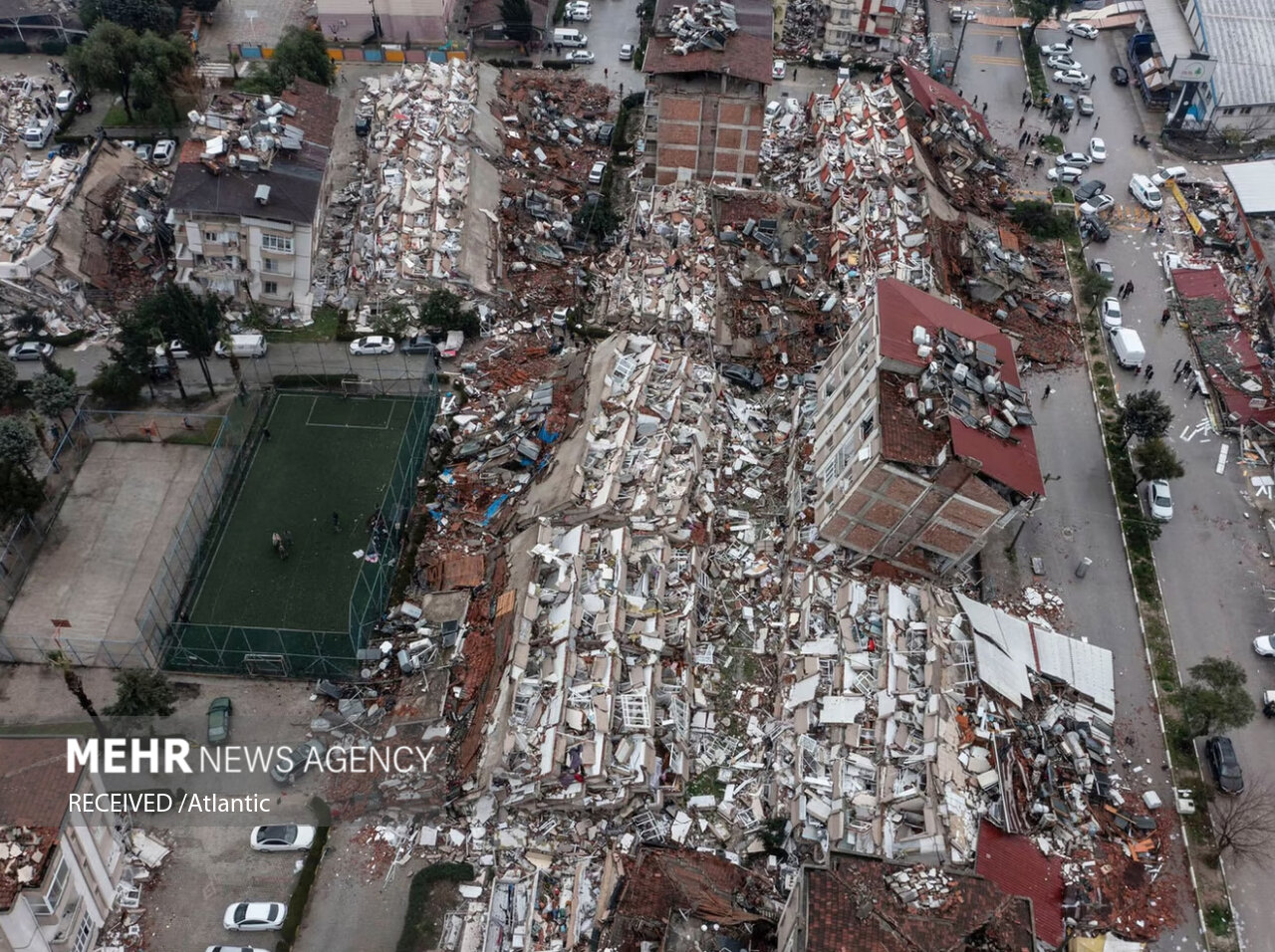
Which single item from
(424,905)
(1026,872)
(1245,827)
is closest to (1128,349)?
(1245,827)

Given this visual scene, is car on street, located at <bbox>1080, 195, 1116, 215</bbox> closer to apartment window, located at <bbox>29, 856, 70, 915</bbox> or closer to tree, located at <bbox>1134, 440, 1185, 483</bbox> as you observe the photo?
tree, located at <bbox>1134, 440, 1185, 483</bbox>

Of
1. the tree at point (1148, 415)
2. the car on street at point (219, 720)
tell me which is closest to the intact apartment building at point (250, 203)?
the car on street at point (219, 720)

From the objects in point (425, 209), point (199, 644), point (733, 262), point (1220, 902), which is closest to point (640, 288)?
point (733, 262)

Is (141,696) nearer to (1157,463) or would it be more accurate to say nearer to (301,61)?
(1157,463)

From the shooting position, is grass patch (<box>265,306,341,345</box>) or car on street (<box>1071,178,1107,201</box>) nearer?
grass patch (<box>265,306,341,345</box>)

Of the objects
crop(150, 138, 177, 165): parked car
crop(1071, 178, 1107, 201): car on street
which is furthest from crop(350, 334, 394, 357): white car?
crop(1071, 178, 1107, 201): car on street

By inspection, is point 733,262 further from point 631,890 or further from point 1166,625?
point 631,890
